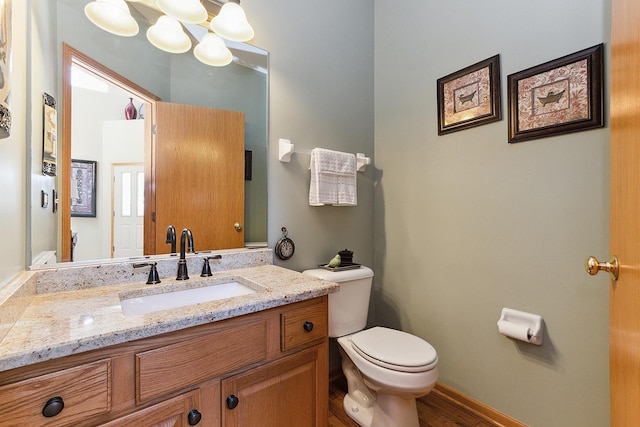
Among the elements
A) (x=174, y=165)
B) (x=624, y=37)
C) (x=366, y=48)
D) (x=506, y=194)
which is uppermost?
(x=366, y=48)

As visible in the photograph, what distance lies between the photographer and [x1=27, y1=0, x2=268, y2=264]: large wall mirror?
3.49 feet

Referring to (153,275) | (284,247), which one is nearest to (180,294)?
(153,275)

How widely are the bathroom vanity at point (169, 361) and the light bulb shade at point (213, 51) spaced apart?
3.69 ft

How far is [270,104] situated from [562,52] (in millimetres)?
1418

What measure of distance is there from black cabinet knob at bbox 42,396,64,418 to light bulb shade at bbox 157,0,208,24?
1.46 metres

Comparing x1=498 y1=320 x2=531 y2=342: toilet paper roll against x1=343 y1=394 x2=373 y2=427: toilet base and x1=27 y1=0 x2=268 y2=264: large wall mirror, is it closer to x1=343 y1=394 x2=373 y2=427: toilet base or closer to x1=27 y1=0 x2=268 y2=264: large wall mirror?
x1=343 y1=394 x2=373 y2=427: toilet base

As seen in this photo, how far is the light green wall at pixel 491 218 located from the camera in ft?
4.02

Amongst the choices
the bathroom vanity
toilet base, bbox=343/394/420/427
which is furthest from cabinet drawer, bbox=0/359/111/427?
toilet base, bbox=343/394/420/427

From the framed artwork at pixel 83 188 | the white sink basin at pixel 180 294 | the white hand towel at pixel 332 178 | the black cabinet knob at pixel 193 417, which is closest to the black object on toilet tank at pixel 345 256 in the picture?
the white hand towel at pixel 332 178

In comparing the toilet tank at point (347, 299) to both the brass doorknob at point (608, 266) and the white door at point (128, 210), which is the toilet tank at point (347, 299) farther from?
the brass doorknob at point (608, 266)

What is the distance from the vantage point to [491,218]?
1.51 meters

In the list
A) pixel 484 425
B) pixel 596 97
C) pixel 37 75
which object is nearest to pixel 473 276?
pixel 484 425

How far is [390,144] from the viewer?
2.04 metres

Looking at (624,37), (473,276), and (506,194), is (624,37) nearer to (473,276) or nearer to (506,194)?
(506,194)
